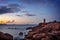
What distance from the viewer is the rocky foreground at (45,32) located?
6.82 ft

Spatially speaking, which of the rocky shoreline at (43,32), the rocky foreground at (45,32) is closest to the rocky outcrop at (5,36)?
the rocky shoreline at (43,32)

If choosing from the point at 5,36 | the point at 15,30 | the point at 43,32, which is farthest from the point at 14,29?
the point at 43,32

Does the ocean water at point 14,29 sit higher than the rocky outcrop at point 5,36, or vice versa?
the ocean water at point 14,29

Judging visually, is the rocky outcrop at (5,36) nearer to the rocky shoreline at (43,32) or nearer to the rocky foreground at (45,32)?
the rocky shoreline at (43,32)

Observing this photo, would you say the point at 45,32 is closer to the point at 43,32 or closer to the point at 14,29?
the point at 43,32

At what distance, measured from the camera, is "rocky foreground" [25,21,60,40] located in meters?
2.08

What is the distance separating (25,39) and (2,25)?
46 centimetres

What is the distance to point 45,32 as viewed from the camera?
2.14 metres

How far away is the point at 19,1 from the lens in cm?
226

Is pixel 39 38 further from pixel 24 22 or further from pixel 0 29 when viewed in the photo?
pixel 0 29

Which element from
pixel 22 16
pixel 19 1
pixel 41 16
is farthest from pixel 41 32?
pixel 19 1

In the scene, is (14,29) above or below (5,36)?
above

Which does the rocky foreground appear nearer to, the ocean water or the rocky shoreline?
the rocky shoreline

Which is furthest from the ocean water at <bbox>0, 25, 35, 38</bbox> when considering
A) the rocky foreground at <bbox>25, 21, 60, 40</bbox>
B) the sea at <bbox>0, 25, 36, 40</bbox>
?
the rocky foreground at <bbox>25, 21, 60, 40</bbox>
